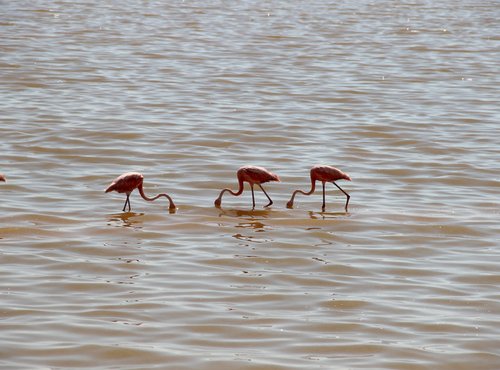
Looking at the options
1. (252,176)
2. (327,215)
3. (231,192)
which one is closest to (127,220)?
(231,192)

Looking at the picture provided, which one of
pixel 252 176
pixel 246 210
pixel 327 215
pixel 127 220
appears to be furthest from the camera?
pixel 246 210

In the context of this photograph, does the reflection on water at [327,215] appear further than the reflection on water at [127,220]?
Yes

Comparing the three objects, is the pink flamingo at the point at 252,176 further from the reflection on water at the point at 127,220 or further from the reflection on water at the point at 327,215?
the reflection on water at the point at 127,220

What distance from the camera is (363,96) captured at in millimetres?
18953

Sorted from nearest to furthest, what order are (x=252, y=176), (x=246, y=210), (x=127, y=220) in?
(x=127, y=220) < (x=252, y=176) < (x=246, y=210)

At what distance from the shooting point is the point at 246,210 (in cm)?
1179

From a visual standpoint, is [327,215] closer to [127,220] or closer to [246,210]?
[246,210]

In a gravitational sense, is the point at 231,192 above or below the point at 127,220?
above

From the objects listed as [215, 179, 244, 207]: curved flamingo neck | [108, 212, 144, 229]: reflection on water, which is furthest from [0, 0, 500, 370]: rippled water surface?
[215, 179, 244, 207]: curved flamingo neck

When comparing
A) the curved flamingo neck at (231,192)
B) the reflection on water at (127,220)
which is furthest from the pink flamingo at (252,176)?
the reflection on water at (127,220)

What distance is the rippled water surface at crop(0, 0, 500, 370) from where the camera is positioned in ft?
26.1


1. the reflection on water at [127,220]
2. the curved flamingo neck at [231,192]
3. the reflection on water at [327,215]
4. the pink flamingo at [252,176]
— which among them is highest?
the pink flamingo at [252,176]

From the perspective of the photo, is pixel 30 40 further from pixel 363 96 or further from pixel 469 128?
pixel 469 128

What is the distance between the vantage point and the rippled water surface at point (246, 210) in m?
7.94
